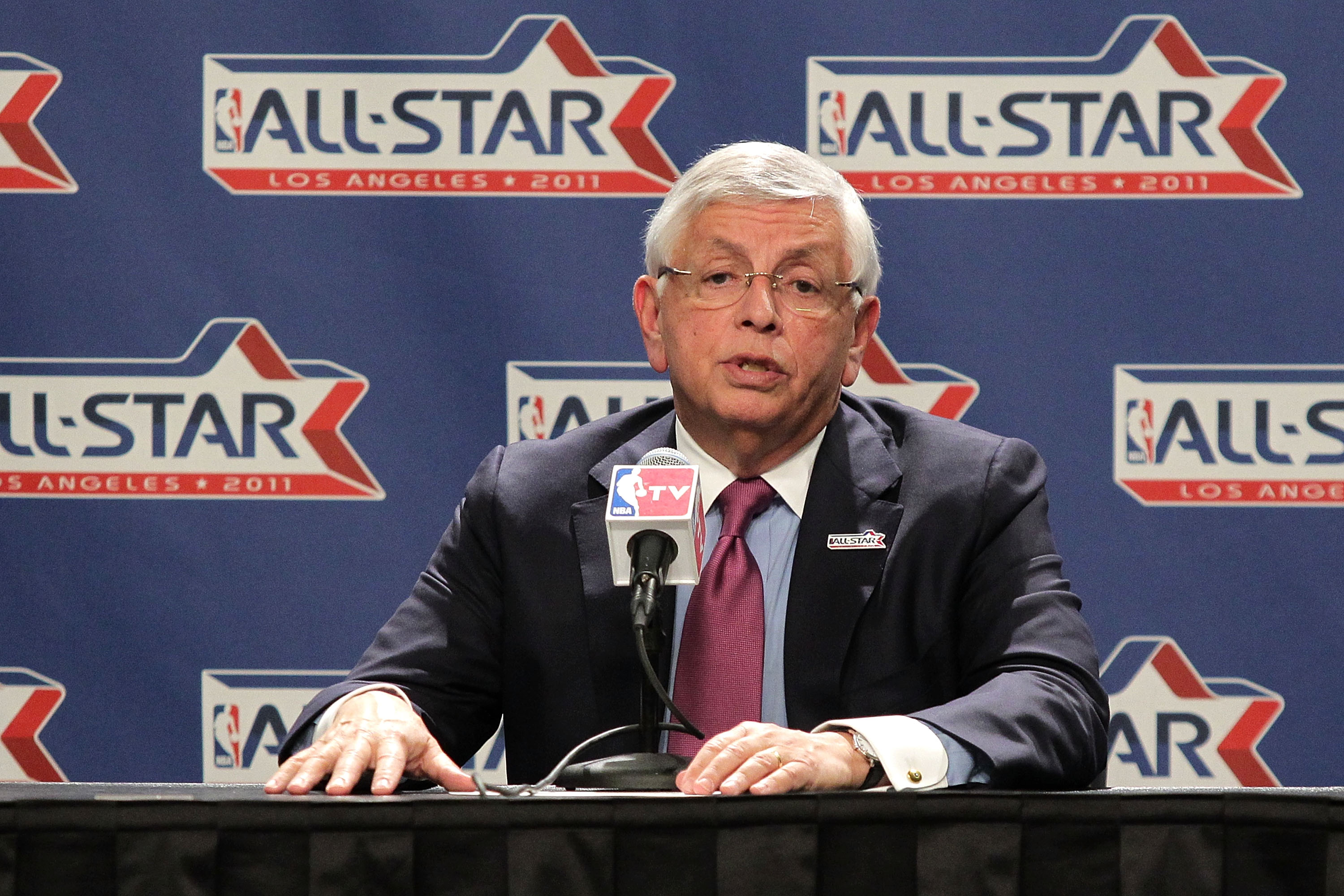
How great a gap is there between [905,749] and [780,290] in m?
0.76

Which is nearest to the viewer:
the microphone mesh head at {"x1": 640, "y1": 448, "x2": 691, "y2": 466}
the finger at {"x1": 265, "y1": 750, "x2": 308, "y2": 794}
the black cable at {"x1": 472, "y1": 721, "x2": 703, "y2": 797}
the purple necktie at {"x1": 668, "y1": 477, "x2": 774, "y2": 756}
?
the black cable at {"x1": 472, "y1": 721, "x2": 703, "y2": 797}

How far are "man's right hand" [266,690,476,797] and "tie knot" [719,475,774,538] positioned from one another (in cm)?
54

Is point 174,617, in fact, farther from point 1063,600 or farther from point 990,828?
point 990,828

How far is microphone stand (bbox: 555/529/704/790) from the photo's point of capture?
142cm

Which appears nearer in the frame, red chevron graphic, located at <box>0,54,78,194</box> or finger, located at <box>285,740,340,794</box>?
finger, located at <box>285,740,340,794</box>

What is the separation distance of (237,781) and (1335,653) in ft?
7.15

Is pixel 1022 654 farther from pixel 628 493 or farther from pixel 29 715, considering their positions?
pixel 29 715

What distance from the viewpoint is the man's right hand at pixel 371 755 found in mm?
1396

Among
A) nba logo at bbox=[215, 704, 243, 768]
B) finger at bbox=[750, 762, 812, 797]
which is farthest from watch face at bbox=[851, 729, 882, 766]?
nba logo at bbox=[215, 704, 243, 768]

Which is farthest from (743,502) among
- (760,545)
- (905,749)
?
(905,749)

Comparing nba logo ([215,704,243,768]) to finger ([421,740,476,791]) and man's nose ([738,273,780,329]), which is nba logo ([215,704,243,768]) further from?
man's nose ([738,273,780,329])

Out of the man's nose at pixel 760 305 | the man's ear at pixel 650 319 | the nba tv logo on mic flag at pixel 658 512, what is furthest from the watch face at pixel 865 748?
the man's ear at pixel 650 319

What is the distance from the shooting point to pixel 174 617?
8.96 feet

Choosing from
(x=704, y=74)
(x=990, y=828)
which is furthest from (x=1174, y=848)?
(x=704, y=74)
